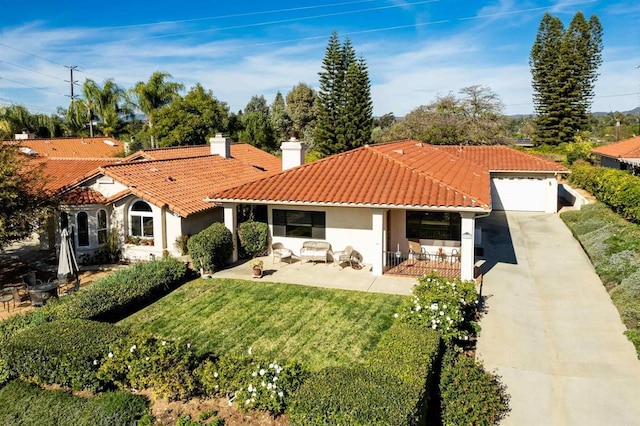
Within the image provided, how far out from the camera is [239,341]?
11531 millimetres

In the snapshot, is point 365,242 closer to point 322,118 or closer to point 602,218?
point 602,218

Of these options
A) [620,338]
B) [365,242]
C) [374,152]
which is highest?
[374,152]

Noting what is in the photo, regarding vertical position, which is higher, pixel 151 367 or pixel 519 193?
pixel 519 193

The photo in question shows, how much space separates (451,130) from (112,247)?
3739 centimetres

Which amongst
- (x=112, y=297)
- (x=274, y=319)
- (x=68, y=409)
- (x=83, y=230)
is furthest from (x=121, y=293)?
(x=83, y=230)

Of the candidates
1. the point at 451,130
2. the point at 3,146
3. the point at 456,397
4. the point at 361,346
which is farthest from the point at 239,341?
the point at 451,130

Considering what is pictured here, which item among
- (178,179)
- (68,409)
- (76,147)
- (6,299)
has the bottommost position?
(68,409)

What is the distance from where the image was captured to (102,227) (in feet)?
61.2

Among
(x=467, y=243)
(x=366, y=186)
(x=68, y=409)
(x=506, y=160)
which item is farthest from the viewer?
(x=506, y=160)

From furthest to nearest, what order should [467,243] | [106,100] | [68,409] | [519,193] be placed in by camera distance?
[106,100] < [519,193] < [467,243] < [68,409]

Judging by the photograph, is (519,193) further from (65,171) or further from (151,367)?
(151,367)

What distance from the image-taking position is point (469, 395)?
27.2ft

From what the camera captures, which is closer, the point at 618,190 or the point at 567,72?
the point at 618,190

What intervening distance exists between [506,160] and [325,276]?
2086cm
